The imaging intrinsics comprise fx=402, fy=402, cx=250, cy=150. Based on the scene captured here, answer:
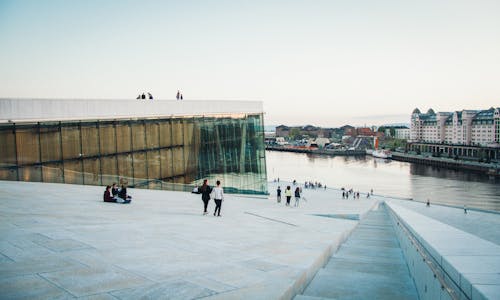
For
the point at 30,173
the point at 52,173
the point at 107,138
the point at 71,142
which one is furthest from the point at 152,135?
the point at 30,173

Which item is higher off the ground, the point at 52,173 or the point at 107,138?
the point at 107,138

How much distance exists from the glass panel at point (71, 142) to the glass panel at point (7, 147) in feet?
7.22

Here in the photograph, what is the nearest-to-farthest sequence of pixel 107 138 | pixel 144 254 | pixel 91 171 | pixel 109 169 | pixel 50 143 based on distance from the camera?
pixel 144 254 → pixel 50 143 → pixel 91 171 → pixel 107 138 → pixel 109 169

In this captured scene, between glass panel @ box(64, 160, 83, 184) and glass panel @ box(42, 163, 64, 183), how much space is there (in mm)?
Answer: 242

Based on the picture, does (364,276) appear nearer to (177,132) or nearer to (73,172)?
(73,172)

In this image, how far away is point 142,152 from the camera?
2144 centimetres

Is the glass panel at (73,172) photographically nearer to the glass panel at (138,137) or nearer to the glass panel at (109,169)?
the glass panel at (109,169)

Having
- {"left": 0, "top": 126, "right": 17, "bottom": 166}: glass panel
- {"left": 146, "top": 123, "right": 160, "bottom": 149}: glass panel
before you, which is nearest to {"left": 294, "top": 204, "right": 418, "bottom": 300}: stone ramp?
{"left": 0, "top": 126, "right": 17, "bottom": 166}: glass panel

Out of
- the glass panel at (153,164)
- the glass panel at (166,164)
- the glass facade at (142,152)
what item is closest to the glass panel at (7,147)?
the glass facade at (142,152)

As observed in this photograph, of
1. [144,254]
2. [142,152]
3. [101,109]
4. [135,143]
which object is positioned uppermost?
[101,109]

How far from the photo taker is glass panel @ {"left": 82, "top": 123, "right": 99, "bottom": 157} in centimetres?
1850

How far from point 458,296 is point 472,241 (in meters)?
1.59

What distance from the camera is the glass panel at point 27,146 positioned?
1592 cm

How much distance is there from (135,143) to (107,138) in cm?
171
